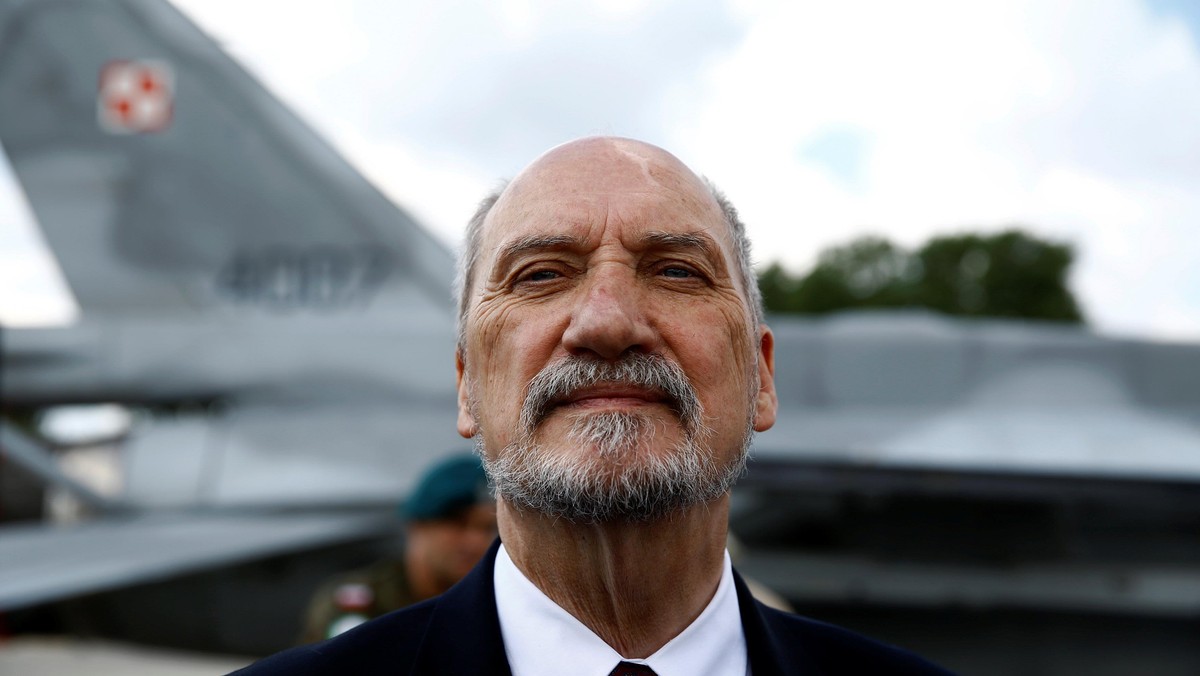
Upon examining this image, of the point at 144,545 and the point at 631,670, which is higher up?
the point at 631,670

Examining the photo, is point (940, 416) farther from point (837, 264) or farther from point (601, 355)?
point (837, 264)

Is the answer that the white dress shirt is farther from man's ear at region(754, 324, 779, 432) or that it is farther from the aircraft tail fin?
the aircraft tail fin

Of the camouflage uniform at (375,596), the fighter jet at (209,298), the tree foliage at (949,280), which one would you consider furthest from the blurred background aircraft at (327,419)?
the tree foliage at (949,280)

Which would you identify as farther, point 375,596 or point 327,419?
point 327,419

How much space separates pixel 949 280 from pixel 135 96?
46857 millimetres

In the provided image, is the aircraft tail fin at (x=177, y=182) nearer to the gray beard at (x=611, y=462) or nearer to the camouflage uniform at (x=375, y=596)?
the camouflage uniform at (x=375, y=596)

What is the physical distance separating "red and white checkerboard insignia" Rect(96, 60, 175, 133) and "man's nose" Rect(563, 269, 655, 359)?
8.12m

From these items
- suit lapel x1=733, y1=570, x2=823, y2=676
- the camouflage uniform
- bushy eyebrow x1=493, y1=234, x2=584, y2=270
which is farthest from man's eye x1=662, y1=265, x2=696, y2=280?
the camouflage uniform

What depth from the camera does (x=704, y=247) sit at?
1.27 metres

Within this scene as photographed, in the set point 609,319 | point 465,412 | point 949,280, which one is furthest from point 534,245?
point 949,280

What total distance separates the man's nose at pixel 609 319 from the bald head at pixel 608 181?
141mm

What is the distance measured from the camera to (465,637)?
45.8 inches

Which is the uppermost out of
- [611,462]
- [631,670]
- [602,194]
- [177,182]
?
[177,182]

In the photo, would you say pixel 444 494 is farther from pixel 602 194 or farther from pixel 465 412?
pixel 602 194
